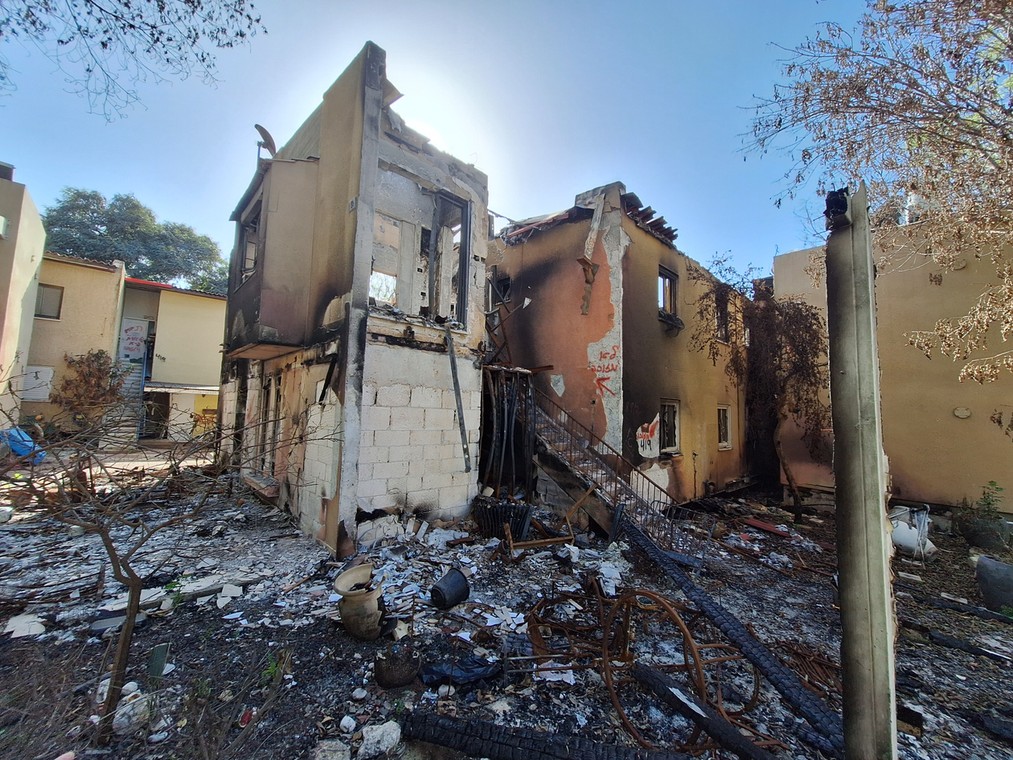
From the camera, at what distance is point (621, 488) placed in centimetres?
810

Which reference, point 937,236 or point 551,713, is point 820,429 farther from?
point 551,713

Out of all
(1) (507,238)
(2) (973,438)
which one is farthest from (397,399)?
(2) (973,438)

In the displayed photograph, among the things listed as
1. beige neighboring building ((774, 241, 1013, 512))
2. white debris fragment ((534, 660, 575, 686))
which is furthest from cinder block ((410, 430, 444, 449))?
beige neighboring building ((774, 241, 1013, 512))

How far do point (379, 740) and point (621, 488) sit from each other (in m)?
6.13

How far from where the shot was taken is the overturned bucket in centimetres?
466

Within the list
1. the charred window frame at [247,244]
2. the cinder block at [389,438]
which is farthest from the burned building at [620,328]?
the charred window frame at [247,244]

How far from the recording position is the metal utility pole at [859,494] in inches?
52.7

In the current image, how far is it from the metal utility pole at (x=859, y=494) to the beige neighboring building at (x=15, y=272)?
19.0m

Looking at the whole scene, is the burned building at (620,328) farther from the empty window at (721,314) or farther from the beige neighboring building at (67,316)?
the beige neighboring building at (67,316)

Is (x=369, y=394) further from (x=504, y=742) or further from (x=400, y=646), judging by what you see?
(x=504, y=742)

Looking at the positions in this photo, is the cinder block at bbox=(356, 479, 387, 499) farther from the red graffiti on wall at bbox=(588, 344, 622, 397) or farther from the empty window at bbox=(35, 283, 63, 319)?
the empty window at bbox=(35, 283, 63, 319)

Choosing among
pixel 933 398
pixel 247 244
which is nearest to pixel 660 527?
pixel 933 398

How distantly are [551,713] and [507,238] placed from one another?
10308mm

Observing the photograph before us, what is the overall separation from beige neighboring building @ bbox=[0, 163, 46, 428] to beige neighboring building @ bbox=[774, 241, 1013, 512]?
23723 millimetres
